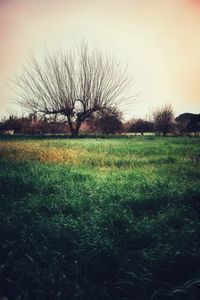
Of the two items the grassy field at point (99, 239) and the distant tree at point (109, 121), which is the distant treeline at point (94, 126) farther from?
the grassy field at point (99, 239)

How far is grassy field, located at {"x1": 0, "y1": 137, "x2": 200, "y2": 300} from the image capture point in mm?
2533

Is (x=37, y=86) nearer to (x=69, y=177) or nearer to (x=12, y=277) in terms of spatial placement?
(x=69, y=177)

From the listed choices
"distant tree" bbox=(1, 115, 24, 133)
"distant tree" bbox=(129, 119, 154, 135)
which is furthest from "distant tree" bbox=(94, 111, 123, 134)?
"distant tree" bbox=(129, 119, 154, 135)

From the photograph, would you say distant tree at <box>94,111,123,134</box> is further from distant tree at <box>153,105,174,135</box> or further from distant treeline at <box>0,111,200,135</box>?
distant tree at <box>153,105,174,135</box>

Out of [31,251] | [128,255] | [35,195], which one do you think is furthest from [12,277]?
[35,195]

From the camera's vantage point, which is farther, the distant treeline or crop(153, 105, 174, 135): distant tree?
crop(153, 105, 174, 135): distant tree

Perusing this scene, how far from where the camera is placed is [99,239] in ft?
10.6

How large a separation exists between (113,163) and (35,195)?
3350 millimetres

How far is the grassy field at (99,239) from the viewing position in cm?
253

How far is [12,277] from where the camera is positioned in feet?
8.79

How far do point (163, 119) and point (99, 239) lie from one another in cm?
4445

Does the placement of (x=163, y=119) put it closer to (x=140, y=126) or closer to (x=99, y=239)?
(x=140, y=126)

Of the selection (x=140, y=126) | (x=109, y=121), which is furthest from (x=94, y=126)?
(x=140, y=126)

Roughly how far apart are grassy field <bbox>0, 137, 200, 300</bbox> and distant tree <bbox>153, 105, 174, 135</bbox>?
4003 cm
